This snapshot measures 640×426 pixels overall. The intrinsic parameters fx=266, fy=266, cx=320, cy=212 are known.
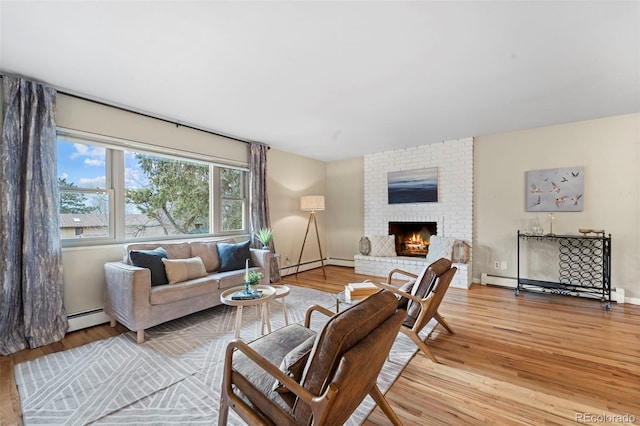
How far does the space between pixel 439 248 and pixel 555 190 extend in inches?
73.2

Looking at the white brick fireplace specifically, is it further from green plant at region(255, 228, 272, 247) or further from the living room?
green plant at region(255, 228, 272, 247)

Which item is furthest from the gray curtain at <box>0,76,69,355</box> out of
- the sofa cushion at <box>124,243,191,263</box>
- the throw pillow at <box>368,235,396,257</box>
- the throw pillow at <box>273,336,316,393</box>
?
the throw pillow at <box>368,235,396,257</box>

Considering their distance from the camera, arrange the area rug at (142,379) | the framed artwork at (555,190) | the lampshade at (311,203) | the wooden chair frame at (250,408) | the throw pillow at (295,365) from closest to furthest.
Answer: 1. the wooden chair frame at (250,408)
2. the throw pillow at (295,365)
3. the area rug at (142,379)
4. the framed artwork at (555,190)
5. the lampshade at (311,203)

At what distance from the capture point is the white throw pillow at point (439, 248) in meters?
4.59

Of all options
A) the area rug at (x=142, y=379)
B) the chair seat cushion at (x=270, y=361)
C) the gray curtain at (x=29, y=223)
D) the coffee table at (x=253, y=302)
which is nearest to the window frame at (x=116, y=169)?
the gray curtain at (x=29, y=223)

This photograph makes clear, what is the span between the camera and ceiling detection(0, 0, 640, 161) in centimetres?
172

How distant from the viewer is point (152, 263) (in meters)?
2.92

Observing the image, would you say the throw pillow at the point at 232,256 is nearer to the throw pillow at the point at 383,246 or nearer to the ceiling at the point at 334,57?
the ceiling at the point at 334,57

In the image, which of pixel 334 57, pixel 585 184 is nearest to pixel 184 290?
pixel 334 57

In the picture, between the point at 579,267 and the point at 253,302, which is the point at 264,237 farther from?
the point at 579,267

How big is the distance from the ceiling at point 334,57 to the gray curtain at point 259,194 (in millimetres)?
1164

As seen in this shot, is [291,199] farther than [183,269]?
Yes

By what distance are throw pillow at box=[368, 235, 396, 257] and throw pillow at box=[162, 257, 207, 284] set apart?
3298 millimetres

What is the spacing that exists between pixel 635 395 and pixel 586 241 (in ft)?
9.02
